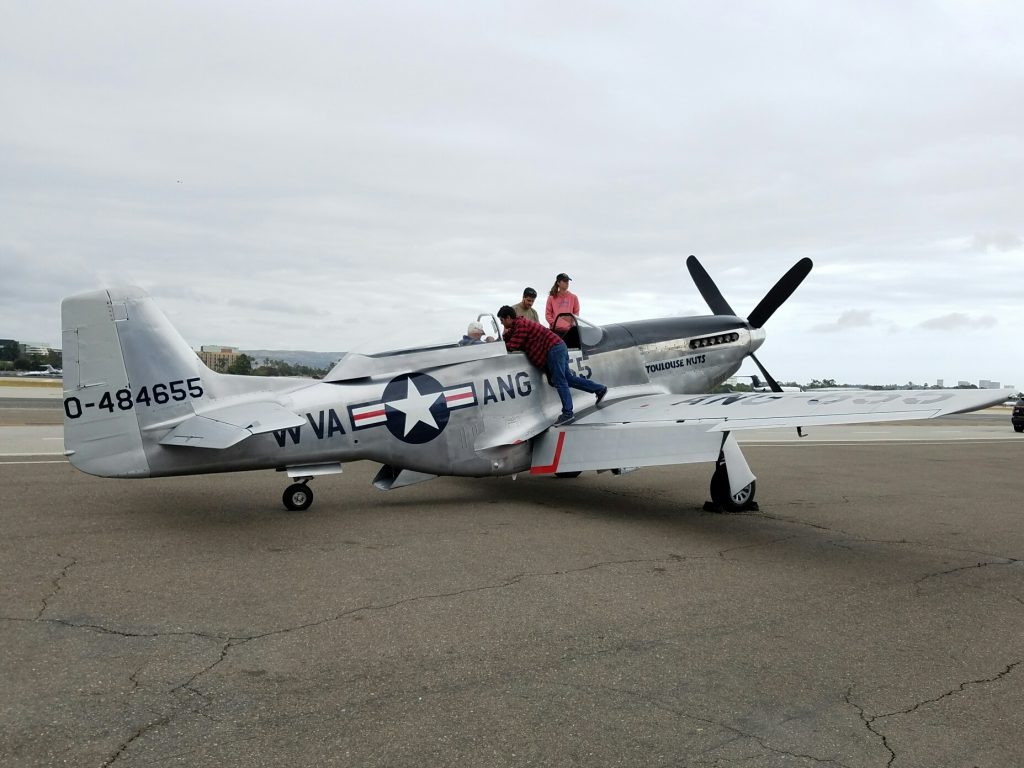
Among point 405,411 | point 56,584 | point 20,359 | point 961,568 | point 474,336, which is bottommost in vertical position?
point 961,568

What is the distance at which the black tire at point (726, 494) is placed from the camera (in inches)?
361

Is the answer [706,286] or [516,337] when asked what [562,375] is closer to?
[516,337]

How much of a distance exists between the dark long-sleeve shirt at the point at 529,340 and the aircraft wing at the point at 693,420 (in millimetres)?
950

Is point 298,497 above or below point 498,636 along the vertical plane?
above

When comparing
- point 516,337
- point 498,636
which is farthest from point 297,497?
point 498,636

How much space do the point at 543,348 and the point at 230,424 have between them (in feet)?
12.7

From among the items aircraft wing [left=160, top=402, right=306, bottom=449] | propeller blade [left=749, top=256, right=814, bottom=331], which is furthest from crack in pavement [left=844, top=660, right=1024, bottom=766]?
propeller blade [left=749, top=256, right=814, bottom=331]

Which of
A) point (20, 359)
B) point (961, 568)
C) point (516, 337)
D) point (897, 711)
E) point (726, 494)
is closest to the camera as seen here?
point (897, 711)

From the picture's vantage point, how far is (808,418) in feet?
25.3

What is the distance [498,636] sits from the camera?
4.59m

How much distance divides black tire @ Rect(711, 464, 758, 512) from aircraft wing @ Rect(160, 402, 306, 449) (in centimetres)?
478

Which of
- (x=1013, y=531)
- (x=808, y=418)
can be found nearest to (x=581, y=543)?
(x=808, y=418)

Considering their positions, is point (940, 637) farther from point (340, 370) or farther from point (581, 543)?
point (340, 370)

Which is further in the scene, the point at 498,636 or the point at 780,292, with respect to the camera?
the point at 780,292
